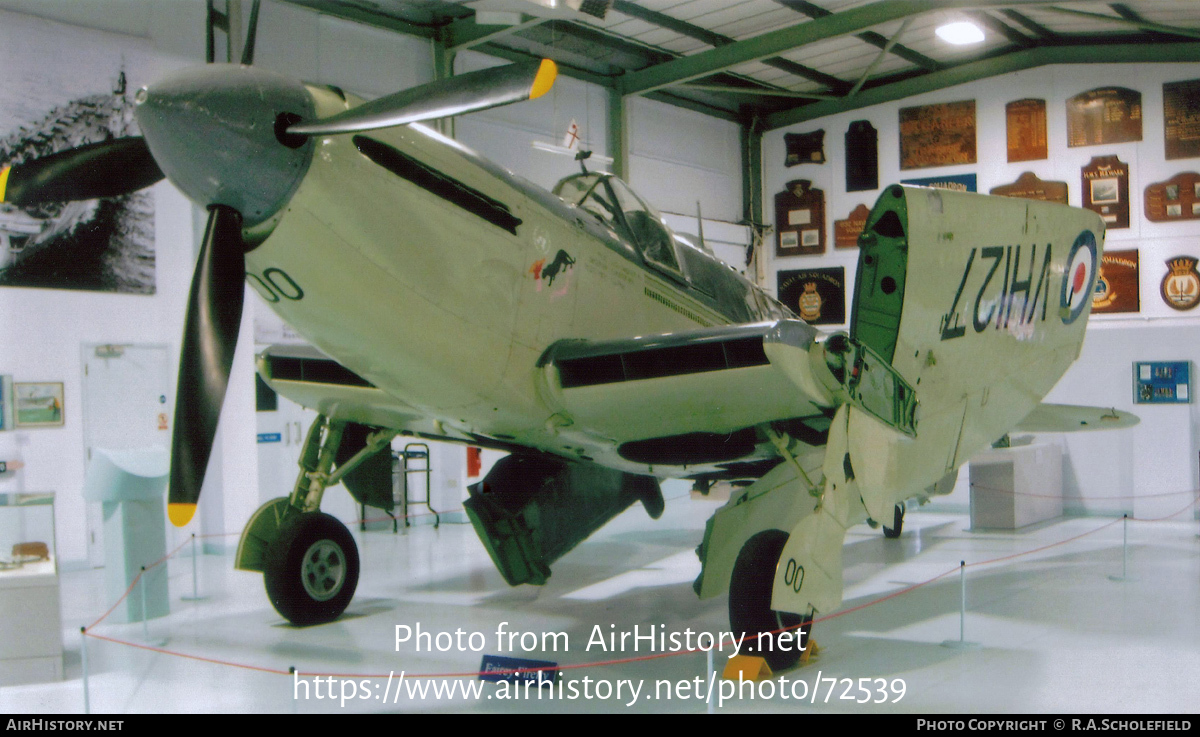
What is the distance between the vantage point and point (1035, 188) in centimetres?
1188

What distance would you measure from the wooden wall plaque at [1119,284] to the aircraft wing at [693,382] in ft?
27.8

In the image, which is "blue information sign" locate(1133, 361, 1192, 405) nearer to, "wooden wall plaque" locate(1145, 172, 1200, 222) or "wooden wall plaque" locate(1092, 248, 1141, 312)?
"wooden wall plaque" locate(1092, 248, 1141, 312)

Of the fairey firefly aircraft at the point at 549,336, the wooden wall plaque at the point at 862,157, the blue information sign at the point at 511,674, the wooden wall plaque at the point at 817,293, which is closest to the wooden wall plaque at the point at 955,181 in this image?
the wooden wall plaque at the point at 862,157

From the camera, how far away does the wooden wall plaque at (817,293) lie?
1395 centimetres

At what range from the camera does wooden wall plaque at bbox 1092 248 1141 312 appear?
11305 millimetres

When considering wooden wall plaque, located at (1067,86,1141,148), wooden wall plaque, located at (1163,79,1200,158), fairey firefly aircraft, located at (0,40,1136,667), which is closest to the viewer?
fairey firefly aircraft, located at (0,40,1136,667)

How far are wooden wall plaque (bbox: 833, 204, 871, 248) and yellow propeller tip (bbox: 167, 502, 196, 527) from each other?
39.4 ft

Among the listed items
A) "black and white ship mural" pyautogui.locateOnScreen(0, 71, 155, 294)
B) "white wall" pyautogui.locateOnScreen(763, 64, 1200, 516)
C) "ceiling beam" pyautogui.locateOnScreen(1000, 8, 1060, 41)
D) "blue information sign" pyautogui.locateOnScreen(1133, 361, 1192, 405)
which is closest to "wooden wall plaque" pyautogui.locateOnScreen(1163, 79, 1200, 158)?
"white wall" pyautogui.locateOnScreen(763, 64, 1200, 516)

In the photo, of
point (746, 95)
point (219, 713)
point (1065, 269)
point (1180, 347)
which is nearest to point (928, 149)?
point (746, 95)

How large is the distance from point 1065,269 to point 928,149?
7.67 m

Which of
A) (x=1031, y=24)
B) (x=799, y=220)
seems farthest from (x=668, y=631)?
(x=799, y=220)

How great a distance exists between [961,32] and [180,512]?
10675mm

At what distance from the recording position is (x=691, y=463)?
204 inches

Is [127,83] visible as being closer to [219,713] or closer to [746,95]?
[219,713]
